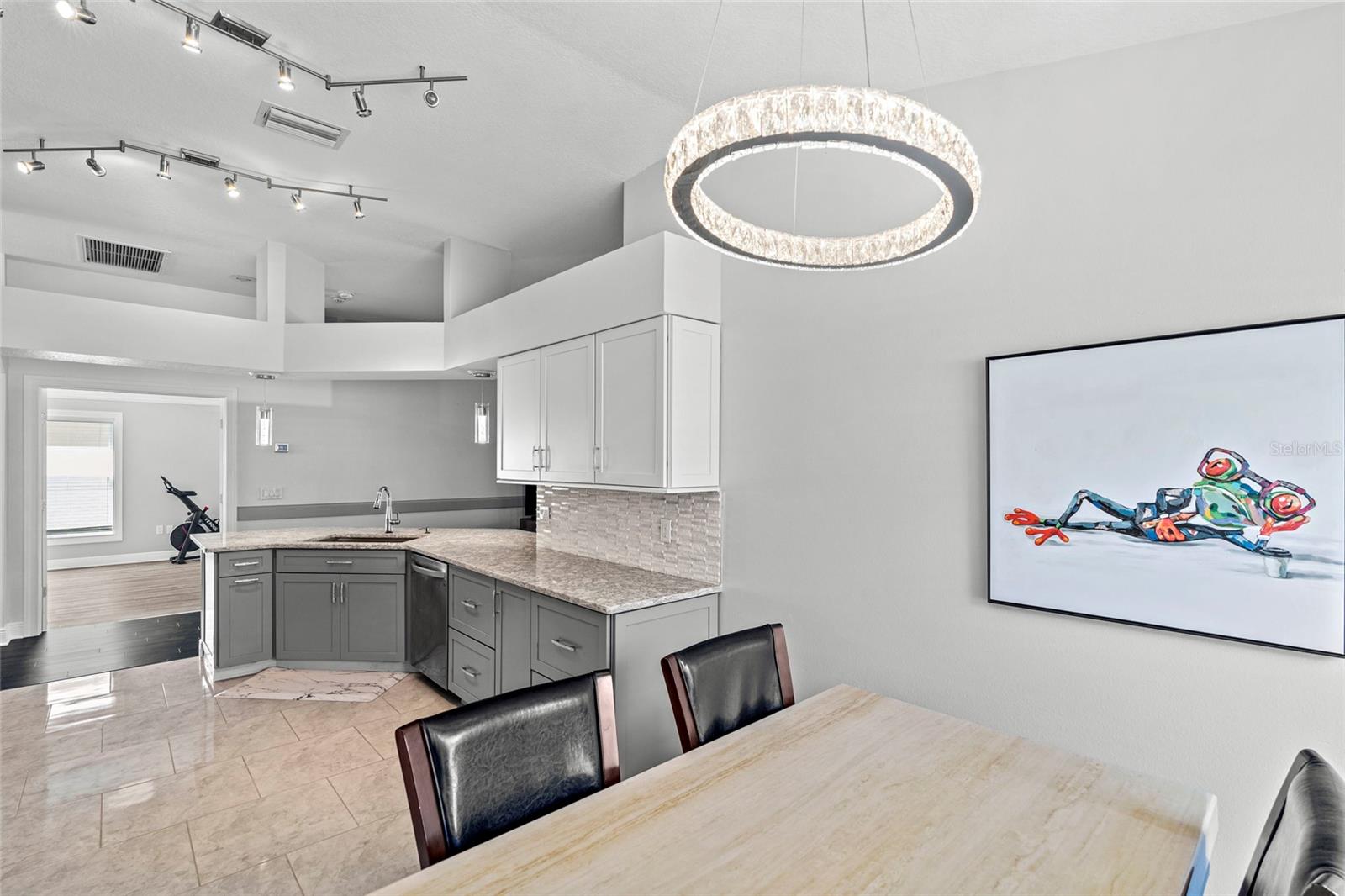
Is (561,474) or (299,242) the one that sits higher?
(299,242)

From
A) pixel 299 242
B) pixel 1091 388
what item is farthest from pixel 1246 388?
pixel 299 242

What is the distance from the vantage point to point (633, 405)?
9.68 ft

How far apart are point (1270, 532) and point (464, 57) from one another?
300 centimetres

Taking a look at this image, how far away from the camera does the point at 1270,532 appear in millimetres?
1632

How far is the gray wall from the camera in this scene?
5.42 ft

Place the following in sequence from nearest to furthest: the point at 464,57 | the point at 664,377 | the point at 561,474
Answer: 1. the point at 464,57
2. the point at 664,377
3. the point at 561,474

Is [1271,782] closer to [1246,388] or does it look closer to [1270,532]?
[1270,532]

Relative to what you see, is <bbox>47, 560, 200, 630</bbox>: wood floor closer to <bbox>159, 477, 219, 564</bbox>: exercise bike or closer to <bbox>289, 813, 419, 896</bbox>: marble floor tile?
<bbox>159, 477, 219, 564</bbox>: exercise bike

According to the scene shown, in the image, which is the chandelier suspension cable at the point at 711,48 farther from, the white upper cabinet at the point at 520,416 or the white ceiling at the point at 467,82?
the white upper cabinet at the point at 520,416

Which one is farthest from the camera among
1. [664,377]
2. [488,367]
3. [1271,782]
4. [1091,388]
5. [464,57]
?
[488,367]

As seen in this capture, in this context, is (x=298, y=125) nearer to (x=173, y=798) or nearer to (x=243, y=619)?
(x=173, y=798)

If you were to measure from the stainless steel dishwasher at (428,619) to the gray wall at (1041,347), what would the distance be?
75.6 inches

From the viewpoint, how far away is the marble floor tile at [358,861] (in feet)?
7.03

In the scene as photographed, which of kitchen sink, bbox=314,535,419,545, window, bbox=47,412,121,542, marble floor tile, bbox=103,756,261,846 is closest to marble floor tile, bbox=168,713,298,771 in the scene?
marble floor tile, bbox=103,756,261,846
